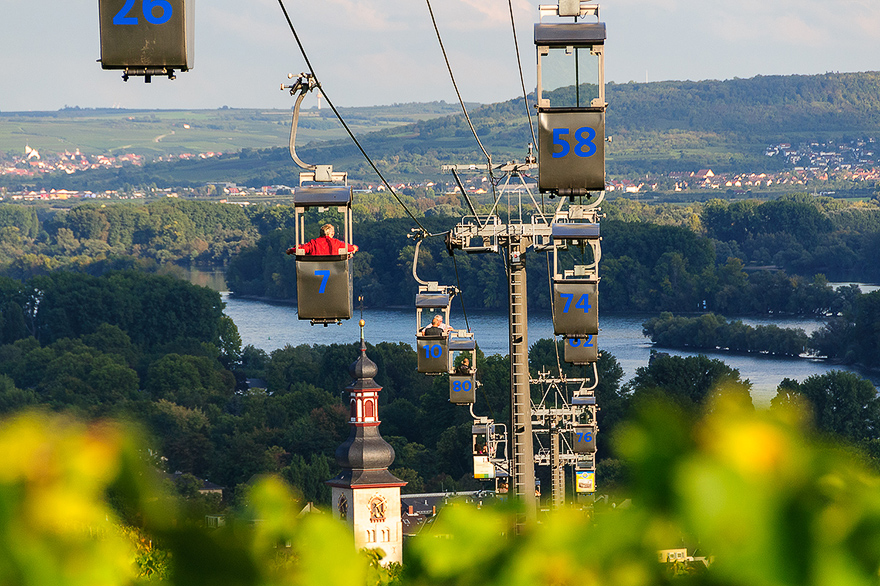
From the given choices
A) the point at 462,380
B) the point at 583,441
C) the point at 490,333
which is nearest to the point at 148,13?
the point at 462,380

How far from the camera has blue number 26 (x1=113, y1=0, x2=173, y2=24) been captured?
7.84 metres

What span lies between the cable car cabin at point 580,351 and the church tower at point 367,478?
20216 mm

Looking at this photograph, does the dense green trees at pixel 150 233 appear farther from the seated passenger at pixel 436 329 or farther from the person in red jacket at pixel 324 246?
the person in red jacket at pixel 324 246

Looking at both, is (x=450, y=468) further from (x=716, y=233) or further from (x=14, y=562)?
(x=716, y=233)

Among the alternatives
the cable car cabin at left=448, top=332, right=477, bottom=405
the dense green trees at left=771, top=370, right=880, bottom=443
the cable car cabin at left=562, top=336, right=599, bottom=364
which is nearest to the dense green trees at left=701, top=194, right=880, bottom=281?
the dense green trees at left=771, top=370, right=880, bottom=443

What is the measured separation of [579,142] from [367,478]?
34.0 m

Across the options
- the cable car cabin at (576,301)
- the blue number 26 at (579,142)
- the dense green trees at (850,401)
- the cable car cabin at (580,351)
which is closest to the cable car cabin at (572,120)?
the blue number 26 at (579,142)

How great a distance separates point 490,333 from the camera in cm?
10838

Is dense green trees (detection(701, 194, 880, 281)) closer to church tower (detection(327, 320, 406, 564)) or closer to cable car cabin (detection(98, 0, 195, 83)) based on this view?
church tower (detection(327, 320, 406, 564))

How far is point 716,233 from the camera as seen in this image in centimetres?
15712

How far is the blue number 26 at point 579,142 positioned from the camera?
12500 mm

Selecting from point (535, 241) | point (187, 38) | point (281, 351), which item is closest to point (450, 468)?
point (281, 351)

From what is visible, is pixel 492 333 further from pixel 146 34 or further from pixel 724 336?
A: pixel 146 34

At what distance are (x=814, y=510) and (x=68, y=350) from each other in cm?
8347
